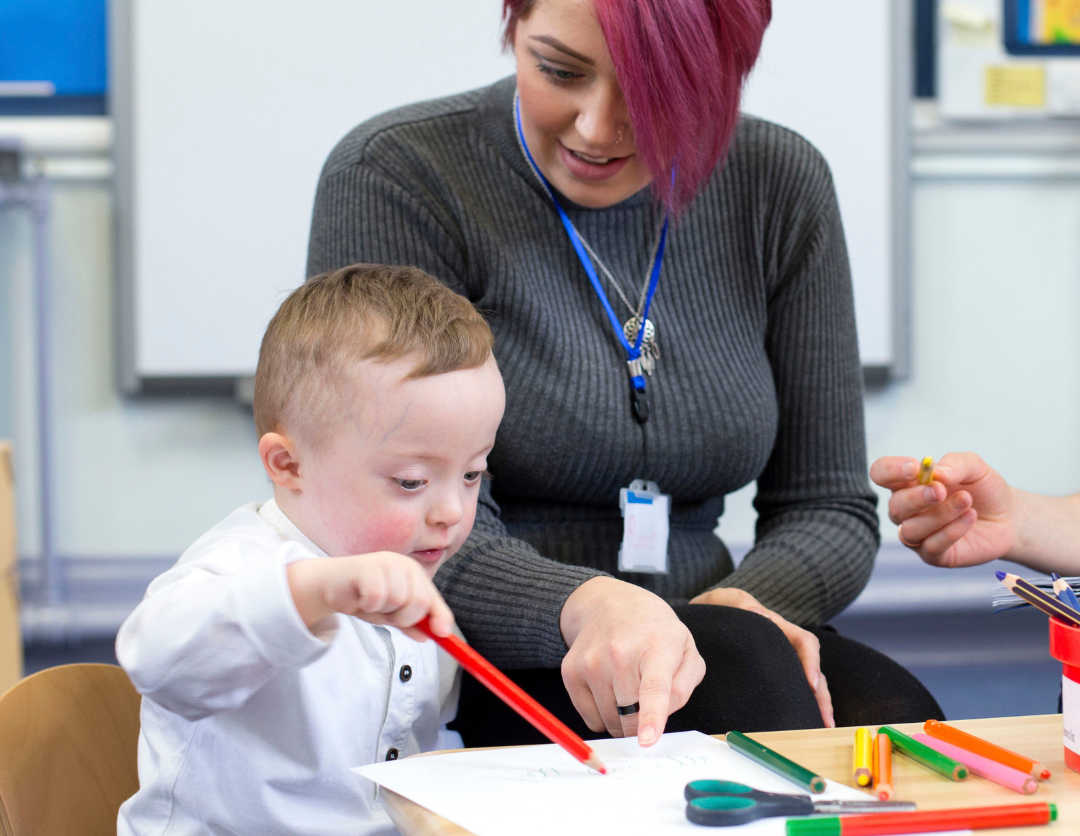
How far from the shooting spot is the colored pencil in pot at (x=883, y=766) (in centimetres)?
47

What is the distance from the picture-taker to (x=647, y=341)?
0.99 metres

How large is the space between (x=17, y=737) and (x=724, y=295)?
2.40 feet

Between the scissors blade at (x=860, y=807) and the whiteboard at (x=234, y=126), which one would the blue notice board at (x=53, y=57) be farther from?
the scissors blade at (x=860, y=807)

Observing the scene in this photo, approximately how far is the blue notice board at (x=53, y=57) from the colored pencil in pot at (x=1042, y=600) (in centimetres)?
176

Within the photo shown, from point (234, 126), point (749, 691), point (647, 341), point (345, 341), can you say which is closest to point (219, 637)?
point (345, 341)

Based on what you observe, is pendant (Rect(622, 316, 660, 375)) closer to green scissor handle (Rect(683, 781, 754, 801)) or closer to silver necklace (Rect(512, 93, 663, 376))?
silver necklace (Rect(512, 93, 663, 376))

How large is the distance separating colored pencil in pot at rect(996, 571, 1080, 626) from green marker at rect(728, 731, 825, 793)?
149 millimetres

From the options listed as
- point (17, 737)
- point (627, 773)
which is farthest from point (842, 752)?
point (17, 737)

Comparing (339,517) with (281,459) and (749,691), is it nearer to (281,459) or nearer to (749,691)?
(281,459)

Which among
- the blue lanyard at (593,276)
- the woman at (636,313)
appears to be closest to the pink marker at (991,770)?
the woman at (636,313)

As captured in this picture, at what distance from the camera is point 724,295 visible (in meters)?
1.03

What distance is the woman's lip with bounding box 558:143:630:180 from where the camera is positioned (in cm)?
94

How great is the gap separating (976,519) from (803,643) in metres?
0.20

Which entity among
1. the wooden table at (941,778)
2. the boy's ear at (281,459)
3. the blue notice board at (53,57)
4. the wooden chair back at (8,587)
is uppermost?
the blue notice board at (53,57)
